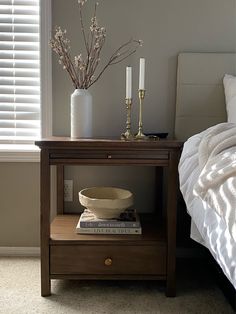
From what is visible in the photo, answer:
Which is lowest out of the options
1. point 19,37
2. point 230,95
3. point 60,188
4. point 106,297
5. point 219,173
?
point 106,297

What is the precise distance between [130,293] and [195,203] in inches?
26.6

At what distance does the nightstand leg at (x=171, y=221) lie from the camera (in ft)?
5.90

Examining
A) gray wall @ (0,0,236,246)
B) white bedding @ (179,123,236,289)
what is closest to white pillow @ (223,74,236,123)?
gray wall @ (0,0,236,246)

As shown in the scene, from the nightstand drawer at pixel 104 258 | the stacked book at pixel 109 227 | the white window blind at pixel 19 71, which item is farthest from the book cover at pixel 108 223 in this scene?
the white window blind at pixel 19 71

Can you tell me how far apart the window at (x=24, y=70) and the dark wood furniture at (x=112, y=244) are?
1.82ft

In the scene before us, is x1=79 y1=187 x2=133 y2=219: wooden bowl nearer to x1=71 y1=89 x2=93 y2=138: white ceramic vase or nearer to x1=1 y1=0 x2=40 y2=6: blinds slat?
x1=71 y1=89 x2=93 y2=138: white ceramic vase

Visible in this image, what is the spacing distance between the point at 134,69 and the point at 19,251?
50.0 inches

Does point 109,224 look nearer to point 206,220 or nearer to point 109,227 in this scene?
point 109,227

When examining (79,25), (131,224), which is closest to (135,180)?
(131,224)

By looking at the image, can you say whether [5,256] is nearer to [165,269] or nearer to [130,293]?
[130,293]

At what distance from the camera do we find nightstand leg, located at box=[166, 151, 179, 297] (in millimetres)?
1798

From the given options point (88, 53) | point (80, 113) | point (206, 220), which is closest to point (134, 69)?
point (88, 53)

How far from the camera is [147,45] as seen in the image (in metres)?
2.22

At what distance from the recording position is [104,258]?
1841 mm
